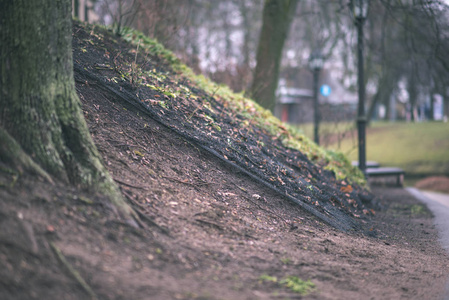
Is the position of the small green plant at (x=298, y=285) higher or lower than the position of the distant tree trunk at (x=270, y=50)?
lower

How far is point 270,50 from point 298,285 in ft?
31.0

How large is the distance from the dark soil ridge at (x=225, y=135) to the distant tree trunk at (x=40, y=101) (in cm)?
173

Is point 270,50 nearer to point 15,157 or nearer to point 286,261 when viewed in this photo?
point 286,261

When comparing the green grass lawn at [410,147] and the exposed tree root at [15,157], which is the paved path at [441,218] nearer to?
the exposed tree root at [15,157]

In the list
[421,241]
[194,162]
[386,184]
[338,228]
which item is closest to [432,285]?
[338,228]

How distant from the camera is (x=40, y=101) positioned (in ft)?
11.9

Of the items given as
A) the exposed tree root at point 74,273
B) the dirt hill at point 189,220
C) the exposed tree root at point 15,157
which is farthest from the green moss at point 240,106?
the exposed tree root at point 74,273

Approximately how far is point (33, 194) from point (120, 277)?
988 mm

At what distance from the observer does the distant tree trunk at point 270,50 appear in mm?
11622

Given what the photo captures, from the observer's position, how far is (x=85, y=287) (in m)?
2.69

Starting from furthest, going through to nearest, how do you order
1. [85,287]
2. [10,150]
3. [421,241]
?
[421,241], [10,150], [85,287]

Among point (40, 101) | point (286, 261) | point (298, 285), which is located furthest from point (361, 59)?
point (40, 101)

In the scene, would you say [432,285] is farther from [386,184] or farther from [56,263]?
[386,184]

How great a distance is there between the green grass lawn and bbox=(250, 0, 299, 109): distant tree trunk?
5.86 m
